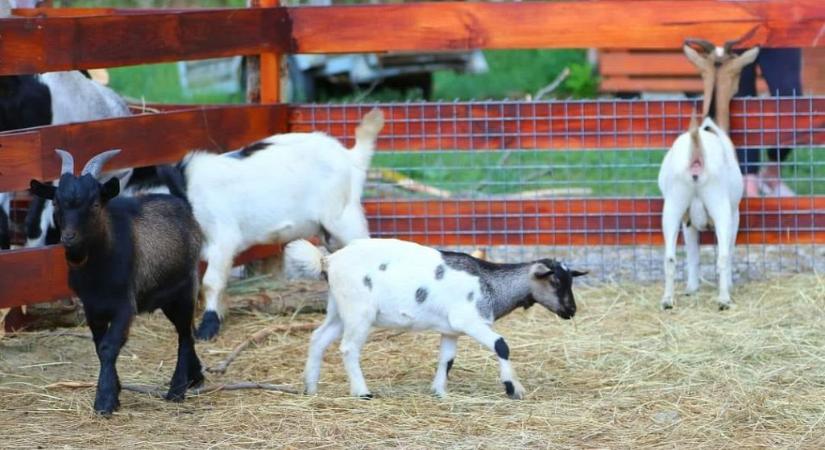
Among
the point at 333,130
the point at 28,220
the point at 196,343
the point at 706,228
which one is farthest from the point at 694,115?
the point at 28,220

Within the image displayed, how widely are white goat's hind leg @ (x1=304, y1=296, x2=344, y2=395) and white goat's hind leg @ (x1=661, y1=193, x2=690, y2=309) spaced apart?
8.18ft

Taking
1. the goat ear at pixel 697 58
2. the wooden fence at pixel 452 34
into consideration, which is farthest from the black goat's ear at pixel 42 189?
the goat ear at pixel 697 58

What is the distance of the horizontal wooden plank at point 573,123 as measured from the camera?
8.34m

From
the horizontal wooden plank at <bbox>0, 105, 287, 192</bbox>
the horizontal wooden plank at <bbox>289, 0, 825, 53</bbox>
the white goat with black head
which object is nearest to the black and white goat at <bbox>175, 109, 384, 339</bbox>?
the horizontal wooden plank at <bbox>0, 105, 287, 192</bbox>

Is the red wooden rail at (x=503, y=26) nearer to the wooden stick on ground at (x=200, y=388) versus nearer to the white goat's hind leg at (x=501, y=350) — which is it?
the wooden stick on ground at (x=200, y=388)

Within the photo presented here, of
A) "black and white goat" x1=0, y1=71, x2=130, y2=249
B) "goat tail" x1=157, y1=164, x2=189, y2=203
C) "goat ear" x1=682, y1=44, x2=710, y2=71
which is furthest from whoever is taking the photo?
"goat ear" x1=682, y1=44, x2=710, y2=71

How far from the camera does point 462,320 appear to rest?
5.78 meters

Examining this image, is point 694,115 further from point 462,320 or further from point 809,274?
point 462,320

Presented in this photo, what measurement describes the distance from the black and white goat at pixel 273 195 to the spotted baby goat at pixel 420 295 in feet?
3.97

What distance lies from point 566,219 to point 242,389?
3.03 m

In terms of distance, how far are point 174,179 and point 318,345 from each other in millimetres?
1475

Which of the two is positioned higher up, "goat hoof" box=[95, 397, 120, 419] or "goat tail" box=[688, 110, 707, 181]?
"goat tail" box=[688, 110, 707, 181]

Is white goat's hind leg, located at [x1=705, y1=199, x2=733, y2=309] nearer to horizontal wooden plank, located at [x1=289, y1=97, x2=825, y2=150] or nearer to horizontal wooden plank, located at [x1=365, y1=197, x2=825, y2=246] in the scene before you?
horizontal wooden plank, located at [x1=365, y1=197, x2=825, y2=246]

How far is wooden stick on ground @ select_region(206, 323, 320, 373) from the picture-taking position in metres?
6.44
